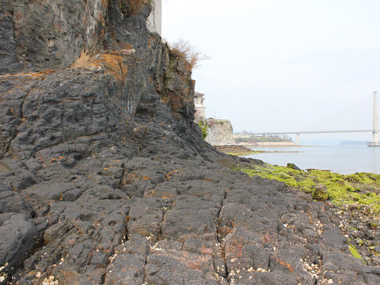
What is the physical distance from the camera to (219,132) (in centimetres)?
4203

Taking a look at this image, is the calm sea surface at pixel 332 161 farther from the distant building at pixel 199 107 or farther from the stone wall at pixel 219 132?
the distant building at pixel 199 107

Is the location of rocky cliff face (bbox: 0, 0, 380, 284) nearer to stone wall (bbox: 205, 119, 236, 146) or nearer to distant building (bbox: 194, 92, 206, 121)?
stone wall (bbox: 205, 119, 236, 146)

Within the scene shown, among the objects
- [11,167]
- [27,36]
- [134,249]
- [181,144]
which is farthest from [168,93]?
[134,249]

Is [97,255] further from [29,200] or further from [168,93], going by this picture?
[168,93]

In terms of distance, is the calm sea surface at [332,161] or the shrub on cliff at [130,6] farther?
the calm sea surface at [332,161]

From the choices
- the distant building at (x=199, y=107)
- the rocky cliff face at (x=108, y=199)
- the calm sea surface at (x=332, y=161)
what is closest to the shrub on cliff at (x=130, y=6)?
the rocky cliff face at (x=108, y=199)

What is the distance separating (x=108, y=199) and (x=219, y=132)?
126ft

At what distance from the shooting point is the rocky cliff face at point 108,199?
9.91 feet

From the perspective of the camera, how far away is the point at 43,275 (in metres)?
2.88

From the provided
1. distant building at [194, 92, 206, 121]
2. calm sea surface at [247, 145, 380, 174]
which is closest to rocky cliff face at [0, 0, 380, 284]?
calm sea surface at [247, 145, 380, 174]

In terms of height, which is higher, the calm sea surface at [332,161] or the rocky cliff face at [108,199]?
the rocky cliff face at [108,199]

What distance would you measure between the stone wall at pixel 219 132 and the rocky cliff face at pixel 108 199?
110 feet

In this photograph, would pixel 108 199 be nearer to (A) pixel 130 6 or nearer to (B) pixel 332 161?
(A) pixel 130 6

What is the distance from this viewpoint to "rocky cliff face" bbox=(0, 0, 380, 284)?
302cm
